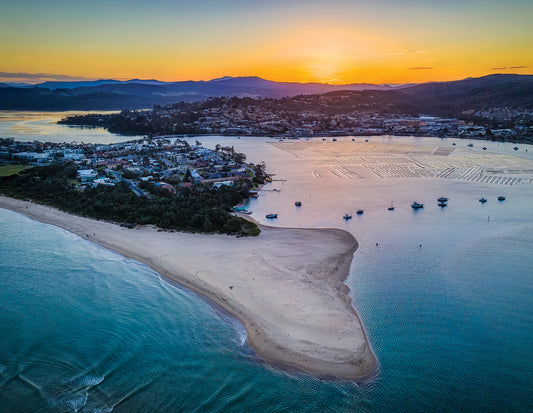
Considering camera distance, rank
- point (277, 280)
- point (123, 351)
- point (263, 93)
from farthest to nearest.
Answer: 1. point (263, 93)
2. point (277, 280)
3. point (123, 351)

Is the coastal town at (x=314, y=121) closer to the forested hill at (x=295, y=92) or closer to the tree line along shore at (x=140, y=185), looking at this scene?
the forested hill at (x=295, y=92)

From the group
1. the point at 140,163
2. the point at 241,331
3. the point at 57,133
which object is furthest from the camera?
the point at 57,133

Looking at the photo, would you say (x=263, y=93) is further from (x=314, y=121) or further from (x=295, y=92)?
(x=314, y=121)

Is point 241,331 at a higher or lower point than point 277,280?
lower

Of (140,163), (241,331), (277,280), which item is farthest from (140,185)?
(241,331)

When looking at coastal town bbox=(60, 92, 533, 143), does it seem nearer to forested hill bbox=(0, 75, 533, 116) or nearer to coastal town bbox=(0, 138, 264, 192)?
forested hill bbox=(0, 75, 533, 116)

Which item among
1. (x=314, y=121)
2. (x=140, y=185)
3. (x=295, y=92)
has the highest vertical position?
(x=295, y=92)
